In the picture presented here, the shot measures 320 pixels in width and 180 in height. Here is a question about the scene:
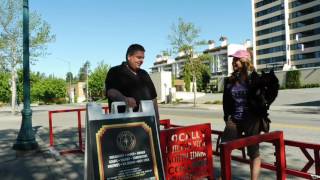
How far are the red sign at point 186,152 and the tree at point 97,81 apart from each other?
8045cm

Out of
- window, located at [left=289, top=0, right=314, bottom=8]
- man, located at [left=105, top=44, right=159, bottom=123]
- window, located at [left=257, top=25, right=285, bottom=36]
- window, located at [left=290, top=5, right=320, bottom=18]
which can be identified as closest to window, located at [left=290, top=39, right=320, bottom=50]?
window, located at [left=257, top=25, right=285, bottom=36]

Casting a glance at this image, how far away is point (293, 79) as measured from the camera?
53594 mm

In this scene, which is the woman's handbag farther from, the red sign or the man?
the man

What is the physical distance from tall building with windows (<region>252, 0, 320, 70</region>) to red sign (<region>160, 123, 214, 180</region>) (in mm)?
85918

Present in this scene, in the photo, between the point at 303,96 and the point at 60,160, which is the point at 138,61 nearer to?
the point at 60,160

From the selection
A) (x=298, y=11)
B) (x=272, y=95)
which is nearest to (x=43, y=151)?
(x=272, y=95)

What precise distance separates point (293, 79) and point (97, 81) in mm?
45112

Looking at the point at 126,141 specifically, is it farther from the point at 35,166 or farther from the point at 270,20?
the point at 270,20

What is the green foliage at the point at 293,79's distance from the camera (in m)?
52.8

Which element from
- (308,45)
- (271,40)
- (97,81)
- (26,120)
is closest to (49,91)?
(97,81)

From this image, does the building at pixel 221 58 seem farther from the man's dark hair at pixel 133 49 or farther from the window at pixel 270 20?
the man's dark hair at pixel 133 49

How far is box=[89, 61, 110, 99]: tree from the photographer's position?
85.3m

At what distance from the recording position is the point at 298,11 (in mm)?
95875

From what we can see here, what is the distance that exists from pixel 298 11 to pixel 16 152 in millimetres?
95912
